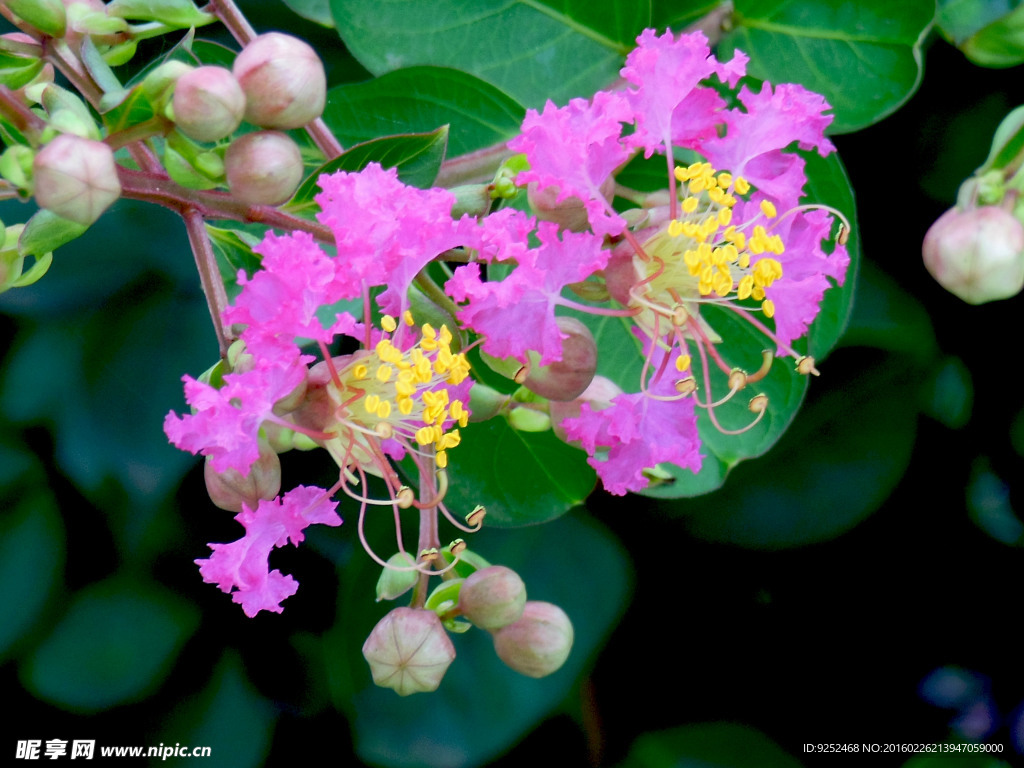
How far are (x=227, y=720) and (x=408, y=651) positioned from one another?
550 millimetres

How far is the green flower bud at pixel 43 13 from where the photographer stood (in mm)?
653

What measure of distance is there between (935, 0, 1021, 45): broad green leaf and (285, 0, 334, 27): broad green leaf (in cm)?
69

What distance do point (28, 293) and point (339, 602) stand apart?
56 centimetres

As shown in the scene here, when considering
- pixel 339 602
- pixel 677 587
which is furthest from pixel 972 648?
pixel 339 602

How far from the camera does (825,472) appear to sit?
1.21 metres

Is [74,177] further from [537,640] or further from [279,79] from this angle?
[537,640]

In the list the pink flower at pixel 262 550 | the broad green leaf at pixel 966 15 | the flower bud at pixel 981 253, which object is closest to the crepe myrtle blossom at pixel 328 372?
the pink flower at pixel 262 550

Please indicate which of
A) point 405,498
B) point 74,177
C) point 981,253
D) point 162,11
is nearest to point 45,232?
point 74,177

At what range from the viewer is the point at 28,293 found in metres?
1.18

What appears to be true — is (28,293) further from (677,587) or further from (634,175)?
(677,587)

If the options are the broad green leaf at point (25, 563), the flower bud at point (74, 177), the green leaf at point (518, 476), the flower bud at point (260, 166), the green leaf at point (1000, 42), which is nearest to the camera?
the flower bud at point (74, 177)

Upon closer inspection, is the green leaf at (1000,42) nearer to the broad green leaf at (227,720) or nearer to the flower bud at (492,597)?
the flower bud at (492,597)

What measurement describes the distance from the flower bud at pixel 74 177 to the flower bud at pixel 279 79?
130 mm

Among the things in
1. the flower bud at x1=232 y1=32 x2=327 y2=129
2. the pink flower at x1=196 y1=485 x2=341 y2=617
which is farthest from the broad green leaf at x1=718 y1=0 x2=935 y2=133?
the pink flower at x1=196 y1=485 x2=341 y2=617
